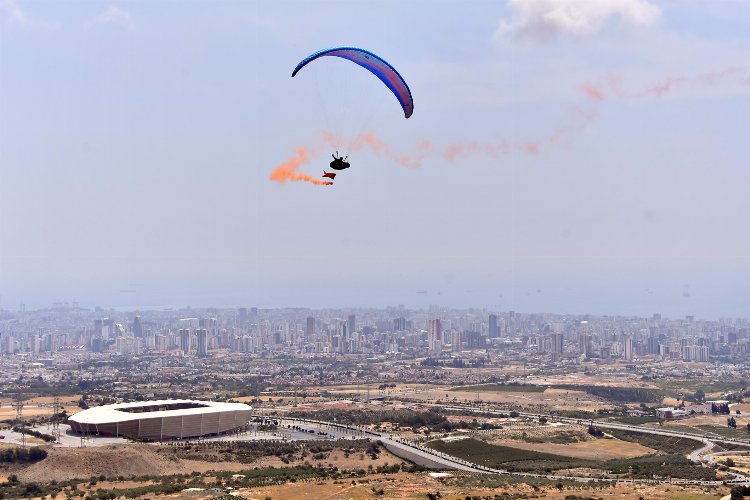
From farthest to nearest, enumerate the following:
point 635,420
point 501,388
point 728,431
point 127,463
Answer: point 501,388
point 635,420
point 728,431
point 127,463

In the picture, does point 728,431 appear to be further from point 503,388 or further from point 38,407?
point 38,407

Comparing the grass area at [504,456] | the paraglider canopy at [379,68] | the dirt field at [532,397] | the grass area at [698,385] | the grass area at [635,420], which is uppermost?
the paraglider canopy at [379,68]

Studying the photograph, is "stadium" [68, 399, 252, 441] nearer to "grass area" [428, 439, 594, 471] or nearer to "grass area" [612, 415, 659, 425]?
"grass area" [428, 439, 594, 471]

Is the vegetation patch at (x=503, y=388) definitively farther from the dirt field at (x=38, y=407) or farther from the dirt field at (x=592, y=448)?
the dirt field at (x=592, y=448)

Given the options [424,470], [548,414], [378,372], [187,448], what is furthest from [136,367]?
[424,470]

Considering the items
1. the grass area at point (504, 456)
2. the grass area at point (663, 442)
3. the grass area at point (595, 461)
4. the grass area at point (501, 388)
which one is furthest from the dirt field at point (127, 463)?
the grass area at point (501, 388)

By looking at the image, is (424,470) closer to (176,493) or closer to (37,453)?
(176,493)

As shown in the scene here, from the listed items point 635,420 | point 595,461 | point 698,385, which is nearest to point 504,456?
point 595,461
